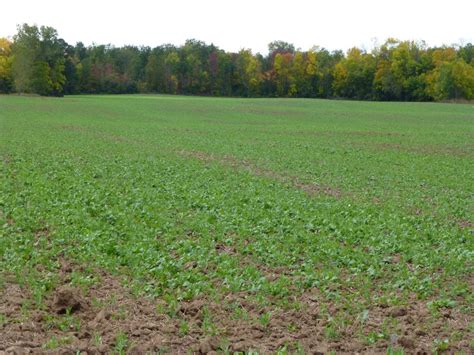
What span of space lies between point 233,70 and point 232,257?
130 meters

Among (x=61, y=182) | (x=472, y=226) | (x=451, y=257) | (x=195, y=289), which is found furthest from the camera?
(x=61, y=182)

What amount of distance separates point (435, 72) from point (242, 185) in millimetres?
107702

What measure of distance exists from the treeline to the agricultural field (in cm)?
8267

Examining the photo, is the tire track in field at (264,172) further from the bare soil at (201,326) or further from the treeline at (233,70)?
the treeline at (233,70)

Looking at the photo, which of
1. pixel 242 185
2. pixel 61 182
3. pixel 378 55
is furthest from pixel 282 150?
pixel 378 55

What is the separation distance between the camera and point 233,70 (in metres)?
138

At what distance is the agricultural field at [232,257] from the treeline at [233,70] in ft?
271

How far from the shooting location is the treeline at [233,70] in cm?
10000

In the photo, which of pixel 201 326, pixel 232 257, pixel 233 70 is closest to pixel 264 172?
pixel 232 257

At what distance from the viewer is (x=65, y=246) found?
11062mm

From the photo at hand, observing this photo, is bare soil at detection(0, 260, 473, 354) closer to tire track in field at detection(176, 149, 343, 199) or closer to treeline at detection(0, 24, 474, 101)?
tire track in field at detection(176, 149, 343, 199)

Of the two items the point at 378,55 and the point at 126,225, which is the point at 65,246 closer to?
the point at 126,225

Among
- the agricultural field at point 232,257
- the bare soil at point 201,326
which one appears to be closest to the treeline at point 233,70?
the agricultural field at point 232,257

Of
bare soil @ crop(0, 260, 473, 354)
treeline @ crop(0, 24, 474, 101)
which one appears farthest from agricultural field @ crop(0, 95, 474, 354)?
treeline @ crop(0, 24, 474, 101)
